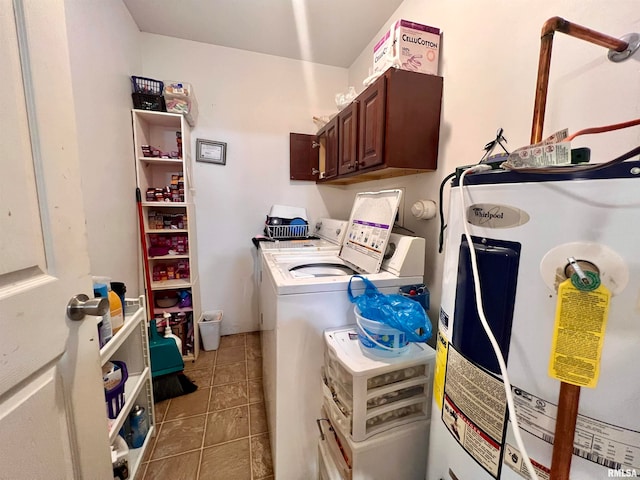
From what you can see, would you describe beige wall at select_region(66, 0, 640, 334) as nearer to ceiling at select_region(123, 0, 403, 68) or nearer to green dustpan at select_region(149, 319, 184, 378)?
ceiling at select_region(123, 0, 403, 68)

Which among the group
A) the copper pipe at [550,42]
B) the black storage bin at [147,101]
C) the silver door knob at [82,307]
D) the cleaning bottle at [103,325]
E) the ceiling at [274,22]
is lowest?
the cleaning bottle at [103,325]

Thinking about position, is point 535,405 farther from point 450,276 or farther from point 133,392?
point 133,392

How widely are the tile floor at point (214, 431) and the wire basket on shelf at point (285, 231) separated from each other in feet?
3.87

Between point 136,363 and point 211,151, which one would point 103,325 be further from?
point 211,151

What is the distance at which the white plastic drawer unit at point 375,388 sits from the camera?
36.5 inches

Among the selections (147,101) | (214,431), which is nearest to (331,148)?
(147,101)

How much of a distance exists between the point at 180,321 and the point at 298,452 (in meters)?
1.55

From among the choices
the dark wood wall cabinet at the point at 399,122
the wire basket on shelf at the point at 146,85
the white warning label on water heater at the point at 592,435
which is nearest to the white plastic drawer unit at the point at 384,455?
the white warning label on water heater at the point at 592,435

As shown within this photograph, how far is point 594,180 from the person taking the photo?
431 mm

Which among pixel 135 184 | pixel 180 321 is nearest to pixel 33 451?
pixel 180 321

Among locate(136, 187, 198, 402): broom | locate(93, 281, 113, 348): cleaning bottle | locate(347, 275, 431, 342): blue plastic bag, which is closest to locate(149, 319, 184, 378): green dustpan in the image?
locate(136, 187, 198, 402): broom

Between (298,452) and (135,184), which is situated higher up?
(135,184)

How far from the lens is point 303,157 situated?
270 cm

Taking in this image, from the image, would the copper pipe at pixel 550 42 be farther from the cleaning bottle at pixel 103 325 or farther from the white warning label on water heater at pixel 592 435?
the cleaning bottle at pixel 103 325
